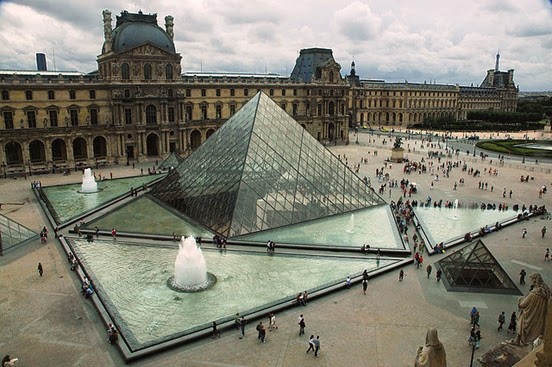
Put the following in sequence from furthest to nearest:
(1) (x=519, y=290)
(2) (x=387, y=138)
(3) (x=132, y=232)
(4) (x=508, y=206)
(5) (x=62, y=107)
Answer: (2) (x=387, y=138) → (5) (x=62, y=107) → (4) (x=508, y=206) → (3) (x=132, y=232) → (1) (x=519, y=290)

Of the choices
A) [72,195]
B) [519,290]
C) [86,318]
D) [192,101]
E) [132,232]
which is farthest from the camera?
[192,101]

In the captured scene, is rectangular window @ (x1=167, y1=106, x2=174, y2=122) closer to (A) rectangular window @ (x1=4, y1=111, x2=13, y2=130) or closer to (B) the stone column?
(A) rectangular window @ (x1=4, y1=111, x2=13, y2=130)

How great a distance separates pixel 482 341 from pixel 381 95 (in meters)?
90.4

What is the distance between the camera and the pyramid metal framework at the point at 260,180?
22.9 m

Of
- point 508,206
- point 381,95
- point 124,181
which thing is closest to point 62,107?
point 124,181

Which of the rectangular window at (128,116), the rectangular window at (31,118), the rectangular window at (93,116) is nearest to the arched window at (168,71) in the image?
the rectangular window at (128,116)

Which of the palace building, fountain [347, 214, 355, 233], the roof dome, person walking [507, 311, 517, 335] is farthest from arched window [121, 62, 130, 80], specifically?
person walking [507, 311, 517, 335]

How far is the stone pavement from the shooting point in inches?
480

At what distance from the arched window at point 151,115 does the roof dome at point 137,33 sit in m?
6.34

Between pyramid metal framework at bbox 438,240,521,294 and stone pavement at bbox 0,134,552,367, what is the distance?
0.50 metres

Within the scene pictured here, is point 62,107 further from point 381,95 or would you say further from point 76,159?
point 381,95

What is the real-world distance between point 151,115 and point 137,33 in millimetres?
8546

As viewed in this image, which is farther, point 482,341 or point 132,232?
point 132,232

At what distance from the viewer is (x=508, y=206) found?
29125 millimetres
